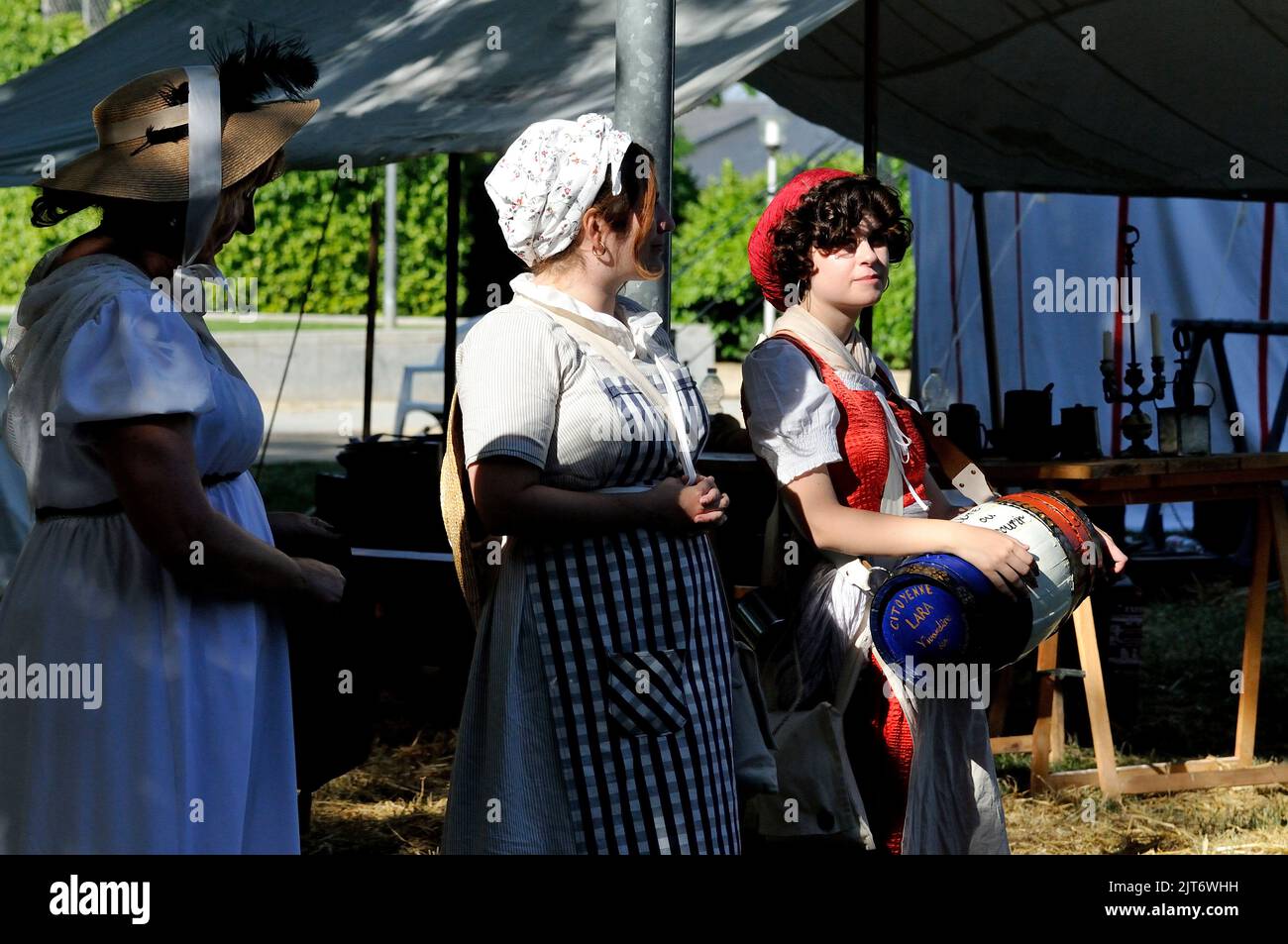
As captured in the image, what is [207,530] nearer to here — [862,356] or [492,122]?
[862,356]

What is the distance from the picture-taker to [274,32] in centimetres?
494

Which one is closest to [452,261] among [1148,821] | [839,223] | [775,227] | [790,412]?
[1148,821]

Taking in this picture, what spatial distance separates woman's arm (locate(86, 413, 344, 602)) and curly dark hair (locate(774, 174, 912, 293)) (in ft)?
4.23

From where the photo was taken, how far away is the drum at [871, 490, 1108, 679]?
8.79 ft

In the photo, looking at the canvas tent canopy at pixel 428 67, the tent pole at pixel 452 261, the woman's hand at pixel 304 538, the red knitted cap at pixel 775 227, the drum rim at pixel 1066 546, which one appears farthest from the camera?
the tent pole at pixel 452 261

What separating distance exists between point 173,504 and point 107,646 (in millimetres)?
235

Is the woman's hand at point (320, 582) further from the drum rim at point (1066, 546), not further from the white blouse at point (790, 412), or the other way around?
the drum rim at point (1066, 546)

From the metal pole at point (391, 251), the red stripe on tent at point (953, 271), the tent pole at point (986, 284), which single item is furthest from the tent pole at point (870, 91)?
the metal pole at point (391, 251)

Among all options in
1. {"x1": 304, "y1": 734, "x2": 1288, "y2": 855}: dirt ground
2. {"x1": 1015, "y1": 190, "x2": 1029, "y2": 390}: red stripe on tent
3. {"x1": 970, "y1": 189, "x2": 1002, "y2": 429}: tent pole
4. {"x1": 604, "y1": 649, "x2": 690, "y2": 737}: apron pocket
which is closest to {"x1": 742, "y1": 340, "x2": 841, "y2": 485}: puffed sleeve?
{"x1": 604, "y1": 649, "x2": 690, "y2": 737}: apron pocket

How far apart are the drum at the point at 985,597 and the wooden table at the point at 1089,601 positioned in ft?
4.77

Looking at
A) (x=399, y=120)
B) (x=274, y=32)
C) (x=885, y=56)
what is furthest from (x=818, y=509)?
(x=885, y=56)

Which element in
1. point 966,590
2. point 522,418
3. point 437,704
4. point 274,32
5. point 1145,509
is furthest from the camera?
point 1145,509

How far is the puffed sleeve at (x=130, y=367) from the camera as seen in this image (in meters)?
→ 1.94

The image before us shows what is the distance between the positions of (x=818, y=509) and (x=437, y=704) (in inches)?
128
